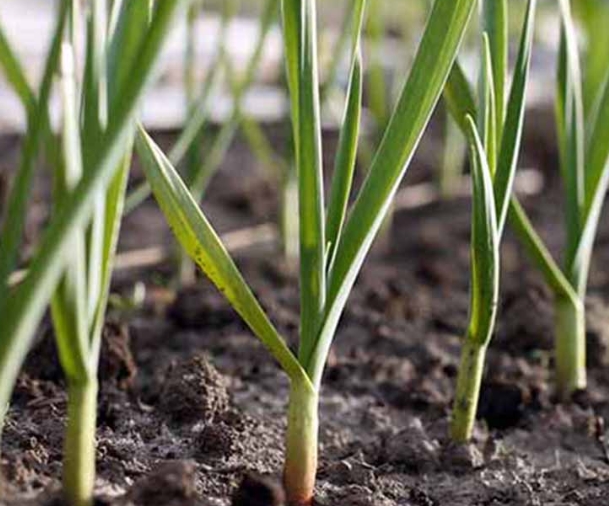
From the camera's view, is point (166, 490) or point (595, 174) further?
point (595, 174)

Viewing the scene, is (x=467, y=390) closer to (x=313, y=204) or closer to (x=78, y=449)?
(x=313, y=204)

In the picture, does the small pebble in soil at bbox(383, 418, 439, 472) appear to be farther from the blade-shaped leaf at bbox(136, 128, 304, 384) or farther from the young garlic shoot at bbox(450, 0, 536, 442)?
the blade-shaped leaf at bbox(136, 128, 304, 384)

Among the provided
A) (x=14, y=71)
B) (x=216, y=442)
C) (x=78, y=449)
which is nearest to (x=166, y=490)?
(x=78, y=449)

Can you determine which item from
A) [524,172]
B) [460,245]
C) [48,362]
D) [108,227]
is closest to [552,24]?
[524,172]

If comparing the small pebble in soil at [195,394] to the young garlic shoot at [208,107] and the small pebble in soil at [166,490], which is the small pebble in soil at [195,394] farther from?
the young garlic shoot at [208,107]

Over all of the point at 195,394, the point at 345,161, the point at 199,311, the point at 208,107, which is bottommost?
the point at 199,311

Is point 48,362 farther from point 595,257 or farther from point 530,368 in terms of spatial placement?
point 595,257

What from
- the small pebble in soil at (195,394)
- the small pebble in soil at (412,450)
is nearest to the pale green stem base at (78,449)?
the small pebble in soil at (195,394)
